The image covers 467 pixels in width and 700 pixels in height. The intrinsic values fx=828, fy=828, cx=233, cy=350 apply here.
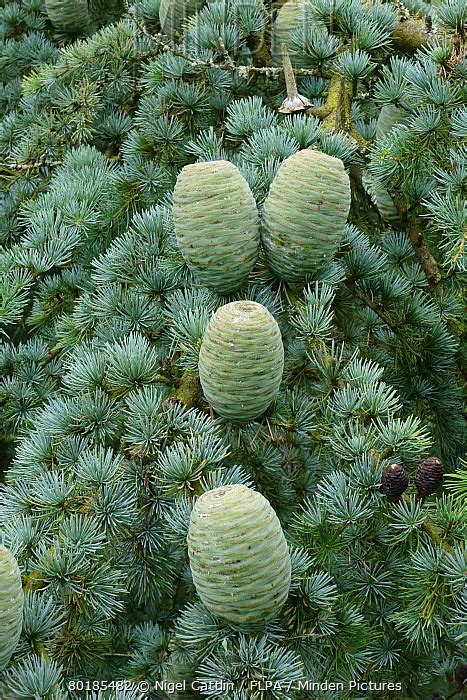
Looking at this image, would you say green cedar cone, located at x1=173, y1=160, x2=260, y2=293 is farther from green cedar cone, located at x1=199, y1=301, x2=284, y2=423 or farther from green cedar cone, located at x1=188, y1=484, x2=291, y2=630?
green cedar cone, located at x1=188, y1=484, x2=291, y2=630

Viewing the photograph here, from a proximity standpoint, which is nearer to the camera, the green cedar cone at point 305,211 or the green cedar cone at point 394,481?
the green cedar cone at point 394,481

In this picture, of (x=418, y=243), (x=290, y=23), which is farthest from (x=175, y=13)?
(x=418, y=243)

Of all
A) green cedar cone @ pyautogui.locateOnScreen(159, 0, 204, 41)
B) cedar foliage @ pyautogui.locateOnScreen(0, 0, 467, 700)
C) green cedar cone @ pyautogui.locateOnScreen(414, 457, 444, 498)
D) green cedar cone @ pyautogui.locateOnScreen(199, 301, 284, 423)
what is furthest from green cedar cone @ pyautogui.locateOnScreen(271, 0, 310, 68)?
green cedar cone @ pyautogui.locateOnScreen(414, 457, 444, 498)

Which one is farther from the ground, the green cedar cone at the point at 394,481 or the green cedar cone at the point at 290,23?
the green cedar cone at the point at 290,23

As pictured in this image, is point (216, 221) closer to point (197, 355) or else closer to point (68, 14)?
point (197, 355)

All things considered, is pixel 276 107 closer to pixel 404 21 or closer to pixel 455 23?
pixel 404 21

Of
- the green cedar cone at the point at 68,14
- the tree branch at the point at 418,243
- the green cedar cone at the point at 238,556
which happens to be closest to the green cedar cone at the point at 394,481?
the green cedar cone at the point at 238,556

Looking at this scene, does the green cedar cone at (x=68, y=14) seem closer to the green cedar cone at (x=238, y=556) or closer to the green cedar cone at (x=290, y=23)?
the green cedar cone at (x=290, y=23)
